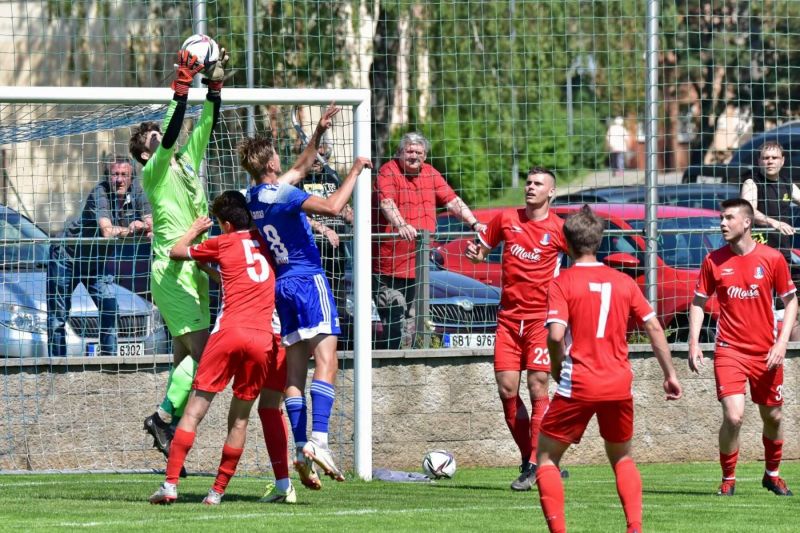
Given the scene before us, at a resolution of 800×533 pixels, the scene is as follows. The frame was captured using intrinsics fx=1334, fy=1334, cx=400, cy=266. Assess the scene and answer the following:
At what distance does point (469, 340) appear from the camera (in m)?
11.6

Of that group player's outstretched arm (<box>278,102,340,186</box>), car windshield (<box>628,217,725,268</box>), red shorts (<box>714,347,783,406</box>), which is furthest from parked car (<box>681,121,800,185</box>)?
player's outstretched arm (<box>278,102,340,186</box>)

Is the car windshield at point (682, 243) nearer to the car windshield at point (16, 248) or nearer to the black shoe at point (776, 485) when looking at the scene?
the black shoe at point (776, 485)

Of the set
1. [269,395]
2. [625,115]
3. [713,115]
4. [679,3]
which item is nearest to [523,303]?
[269,395]

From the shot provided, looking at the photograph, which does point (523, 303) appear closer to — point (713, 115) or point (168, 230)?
point (168, 230)

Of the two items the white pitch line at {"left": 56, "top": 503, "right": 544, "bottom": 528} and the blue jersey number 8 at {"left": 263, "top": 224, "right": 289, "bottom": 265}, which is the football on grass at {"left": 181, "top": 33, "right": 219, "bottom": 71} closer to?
the blue jersey number 8 at {"left": 263, "top": 224, "right": 289, "bottom": 265}

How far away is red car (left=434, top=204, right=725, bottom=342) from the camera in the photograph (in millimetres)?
11758

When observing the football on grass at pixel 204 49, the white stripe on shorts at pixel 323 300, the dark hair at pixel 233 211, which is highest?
the football on grass at pixel 204 49

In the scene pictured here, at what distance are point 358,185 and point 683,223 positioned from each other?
3.76 metres

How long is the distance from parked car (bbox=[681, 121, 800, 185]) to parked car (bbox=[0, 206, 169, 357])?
5.56 meters

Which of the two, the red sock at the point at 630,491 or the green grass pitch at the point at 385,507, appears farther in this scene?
the green grass pitch at the point at 385,507

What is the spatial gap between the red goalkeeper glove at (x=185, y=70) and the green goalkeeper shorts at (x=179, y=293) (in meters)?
1.17

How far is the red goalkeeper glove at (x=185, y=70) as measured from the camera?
821 cm

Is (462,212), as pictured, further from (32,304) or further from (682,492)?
(32,304)

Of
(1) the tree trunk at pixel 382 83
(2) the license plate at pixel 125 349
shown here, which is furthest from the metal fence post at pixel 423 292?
(2) the license plate at pixel 125 349
